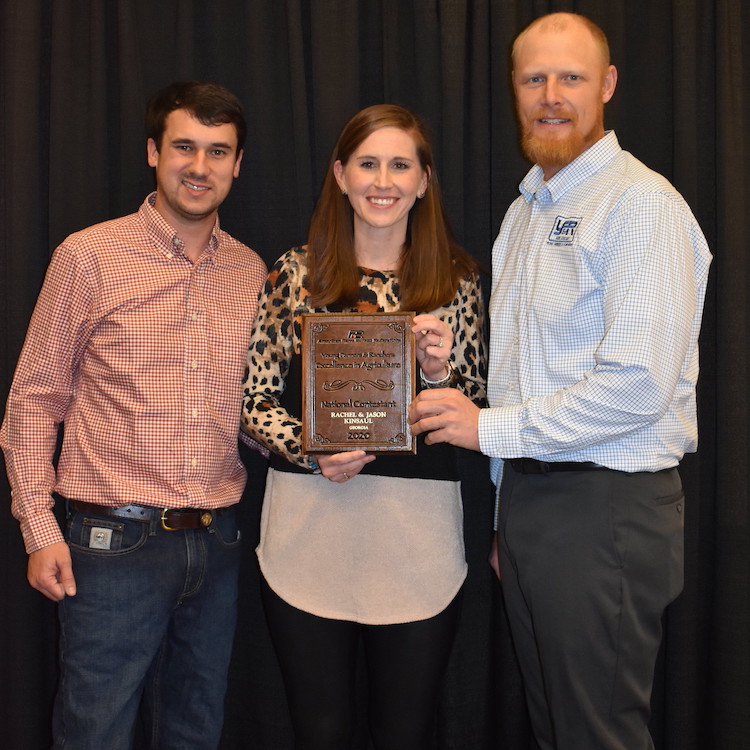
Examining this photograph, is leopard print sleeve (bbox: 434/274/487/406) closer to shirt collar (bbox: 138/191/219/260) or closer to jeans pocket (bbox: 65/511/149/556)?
shirt collar (bbox: 138/191/219/260)

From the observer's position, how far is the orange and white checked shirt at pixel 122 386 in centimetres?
215

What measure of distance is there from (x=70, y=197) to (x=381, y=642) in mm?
1919

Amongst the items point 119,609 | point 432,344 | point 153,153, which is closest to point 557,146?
point 432,344

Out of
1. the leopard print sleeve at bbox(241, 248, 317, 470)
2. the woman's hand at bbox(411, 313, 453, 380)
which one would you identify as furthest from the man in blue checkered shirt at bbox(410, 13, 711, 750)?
the leopard print sleeve at bbox(241, 248, 317, 470)

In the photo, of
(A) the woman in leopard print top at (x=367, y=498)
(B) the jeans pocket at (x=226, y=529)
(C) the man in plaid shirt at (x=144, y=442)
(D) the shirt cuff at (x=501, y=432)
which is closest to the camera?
(D) the shirt cuff at (x=501, y=432)

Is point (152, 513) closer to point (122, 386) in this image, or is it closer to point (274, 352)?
point (122, 386)

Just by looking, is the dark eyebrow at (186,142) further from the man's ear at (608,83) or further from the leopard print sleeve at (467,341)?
the man's ear at (608,83)

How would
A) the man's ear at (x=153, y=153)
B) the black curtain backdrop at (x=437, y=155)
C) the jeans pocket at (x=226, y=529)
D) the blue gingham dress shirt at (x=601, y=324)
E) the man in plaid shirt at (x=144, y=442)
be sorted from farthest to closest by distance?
the black curtain backdrop at (x=437, y=155) → the man's ear at (x=153, y=153) → the jeans pocket at (x=226, y=529) → the man in plaid shirt at (x=144, y=442) → the blue gingham dress shirt at (x=601, y=324)

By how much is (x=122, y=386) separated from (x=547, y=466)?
123 cm

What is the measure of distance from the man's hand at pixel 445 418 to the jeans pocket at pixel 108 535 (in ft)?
2.82

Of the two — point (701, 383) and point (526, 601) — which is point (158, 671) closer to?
point (526, 601)

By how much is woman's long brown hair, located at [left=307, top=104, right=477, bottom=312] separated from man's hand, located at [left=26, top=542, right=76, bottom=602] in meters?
1.02

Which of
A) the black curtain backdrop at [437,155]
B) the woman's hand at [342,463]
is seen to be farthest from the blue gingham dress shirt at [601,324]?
the black curtain backdrop at [437,155]

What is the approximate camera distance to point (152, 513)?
2139 millimetres
